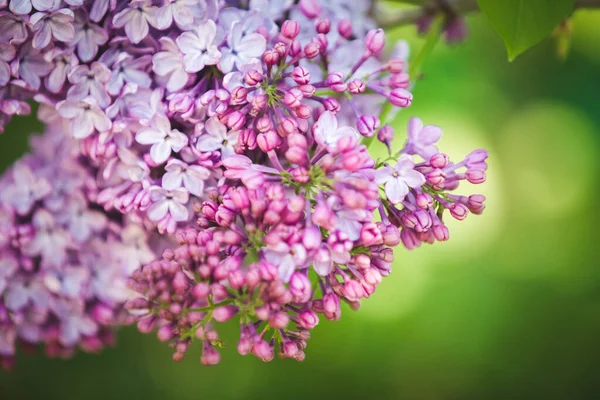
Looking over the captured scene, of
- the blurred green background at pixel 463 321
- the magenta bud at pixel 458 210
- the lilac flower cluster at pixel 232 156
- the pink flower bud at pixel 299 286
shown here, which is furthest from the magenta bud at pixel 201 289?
the blurred green background at pixel 463 321

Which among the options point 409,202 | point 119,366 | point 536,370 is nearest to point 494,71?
point 536,370

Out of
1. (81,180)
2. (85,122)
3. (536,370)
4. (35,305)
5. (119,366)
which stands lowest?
(119,366)

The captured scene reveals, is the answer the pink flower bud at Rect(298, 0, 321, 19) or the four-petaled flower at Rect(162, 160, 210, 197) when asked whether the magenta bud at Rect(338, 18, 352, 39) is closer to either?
the pink flower bud at Rect(298, 0, 321, 19)

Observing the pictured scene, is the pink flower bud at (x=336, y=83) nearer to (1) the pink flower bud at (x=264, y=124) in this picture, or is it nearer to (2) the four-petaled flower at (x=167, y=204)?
(1) the pink flower bud at (x=264, y=124)

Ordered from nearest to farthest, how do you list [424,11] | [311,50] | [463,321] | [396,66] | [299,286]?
[299,286], [311,50], [396,66], [424,11], [463,321]

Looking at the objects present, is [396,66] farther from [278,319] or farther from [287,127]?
[278,319]

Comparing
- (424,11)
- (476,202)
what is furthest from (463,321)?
(476,202)

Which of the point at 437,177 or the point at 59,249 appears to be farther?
the point at 59,249

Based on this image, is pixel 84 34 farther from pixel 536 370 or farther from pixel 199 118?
pixel 536 370
